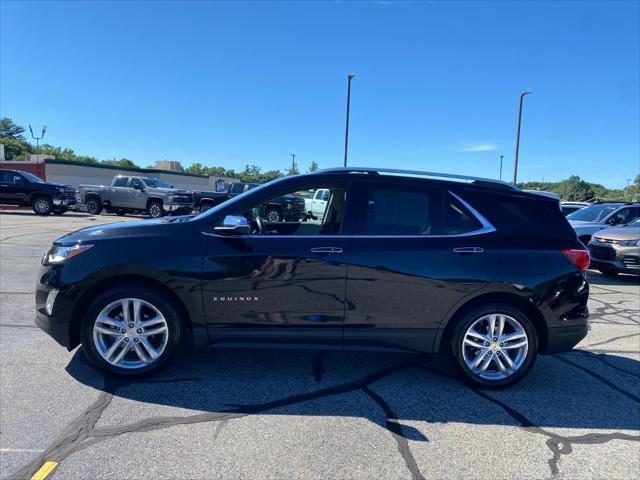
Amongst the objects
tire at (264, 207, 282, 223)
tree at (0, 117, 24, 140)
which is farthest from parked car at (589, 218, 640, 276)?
tree at (0, 117, 24, 140)

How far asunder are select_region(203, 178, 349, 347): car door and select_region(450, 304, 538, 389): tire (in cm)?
106

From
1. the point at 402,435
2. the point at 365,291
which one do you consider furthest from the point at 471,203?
the point at 402,435

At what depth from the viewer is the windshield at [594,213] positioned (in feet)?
37.1

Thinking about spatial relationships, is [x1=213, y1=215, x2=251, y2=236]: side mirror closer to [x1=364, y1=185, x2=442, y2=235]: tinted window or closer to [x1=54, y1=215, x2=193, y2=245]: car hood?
[x1=54, y1=215, x2=193, y2=245]: car hood

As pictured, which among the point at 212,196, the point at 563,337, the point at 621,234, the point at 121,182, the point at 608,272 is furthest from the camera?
the point at 121,182

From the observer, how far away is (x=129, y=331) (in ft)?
11.5

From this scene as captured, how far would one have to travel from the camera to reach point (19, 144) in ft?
228

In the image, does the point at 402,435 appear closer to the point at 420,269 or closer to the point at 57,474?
the point at 420,269

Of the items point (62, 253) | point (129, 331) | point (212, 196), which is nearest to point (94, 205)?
point (212, 196)

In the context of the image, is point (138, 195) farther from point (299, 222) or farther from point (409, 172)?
point (409, 172)

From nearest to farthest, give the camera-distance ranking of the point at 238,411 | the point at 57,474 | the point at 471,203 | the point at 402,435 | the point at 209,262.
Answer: the point at 57,474 → the point at 402,435 → the point at 238,411 → the point at 209,262 → the point at 471,203

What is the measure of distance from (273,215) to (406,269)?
1.57 m

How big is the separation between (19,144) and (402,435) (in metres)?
85.3

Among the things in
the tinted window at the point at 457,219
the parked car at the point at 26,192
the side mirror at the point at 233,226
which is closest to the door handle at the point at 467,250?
the tinted window at the point at 457,219
